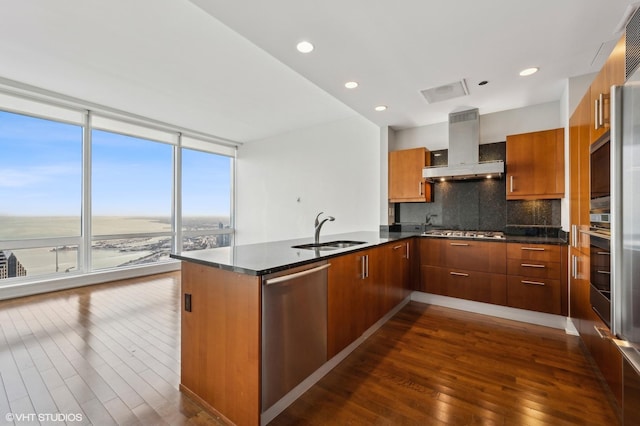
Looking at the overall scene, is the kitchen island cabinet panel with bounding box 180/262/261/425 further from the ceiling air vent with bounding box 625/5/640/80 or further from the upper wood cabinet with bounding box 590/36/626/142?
the upper wood cabinet with bounding box 590/36/626/142

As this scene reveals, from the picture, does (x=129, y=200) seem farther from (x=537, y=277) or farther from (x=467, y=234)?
(x=537, y=277)

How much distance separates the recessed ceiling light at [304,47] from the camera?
2033 mm

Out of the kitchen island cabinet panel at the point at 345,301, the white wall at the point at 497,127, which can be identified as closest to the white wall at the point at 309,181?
the white wall at the point at 497,127

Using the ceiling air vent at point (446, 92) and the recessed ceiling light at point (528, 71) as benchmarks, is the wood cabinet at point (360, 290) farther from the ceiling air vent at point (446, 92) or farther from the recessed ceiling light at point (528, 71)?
the recessed ceiling light at point (528, 71)

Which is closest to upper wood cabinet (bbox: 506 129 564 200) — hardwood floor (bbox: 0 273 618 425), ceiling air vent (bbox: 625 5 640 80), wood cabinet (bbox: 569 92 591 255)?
wood cabinet (bbox: 569 92 591 255)

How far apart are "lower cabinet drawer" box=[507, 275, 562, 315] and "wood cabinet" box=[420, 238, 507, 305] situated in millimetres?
81

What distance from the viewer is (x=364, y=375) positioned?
1.95m

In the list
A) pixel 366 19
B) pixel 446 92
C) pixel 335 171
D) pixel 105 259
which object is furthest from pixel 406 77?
pixel 105 259

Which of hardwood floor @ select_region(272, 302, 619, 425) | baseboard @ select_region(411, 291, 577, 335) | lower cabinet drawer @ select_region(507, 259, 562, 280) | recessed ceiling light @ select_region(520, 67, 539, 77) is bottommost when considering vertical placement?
hardwood floor @ select_region(272, 302, 619, 425)

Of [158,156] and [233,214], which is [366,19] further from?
[233,214]

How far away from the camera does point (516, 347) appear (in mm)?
2369

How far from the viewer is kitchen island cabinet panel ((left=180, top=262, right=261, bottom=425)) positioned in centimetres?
138

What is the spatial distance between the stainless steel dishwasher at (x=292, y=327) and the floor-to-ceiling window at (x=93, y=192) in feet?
15.1

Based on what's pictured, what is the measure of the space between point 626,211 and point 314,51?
215 centimetres
